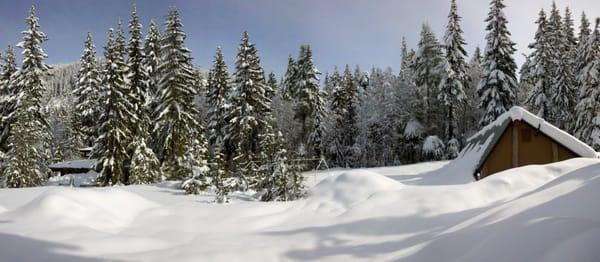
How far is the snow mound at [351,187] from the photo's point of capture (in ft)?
27.4

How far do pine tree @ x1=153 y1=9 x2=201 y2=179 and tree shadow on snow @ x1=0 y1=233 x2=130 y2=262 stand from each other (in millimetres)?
23198

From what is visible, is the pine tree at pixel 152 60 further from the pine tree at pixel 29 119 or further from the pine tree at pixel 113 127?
Result: the pine tree at pixel 29 119

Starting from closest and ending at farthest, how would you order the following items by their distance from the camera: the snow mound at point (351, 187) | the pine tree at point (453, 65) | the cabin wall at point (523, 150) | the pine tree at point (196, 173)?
the snow mound at point (351, 187) → the cabin wall at point (523, 150) → the pine tree at point (196, 173) → the pine tree at point (453, 65)

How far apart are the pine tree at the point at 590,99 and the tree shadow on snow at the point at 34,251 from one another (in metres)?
32.5

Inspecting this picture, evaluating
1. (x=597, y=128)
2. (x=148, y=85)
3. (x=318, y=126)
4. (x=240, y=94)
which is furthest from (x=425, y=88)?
(x=148, y=85)

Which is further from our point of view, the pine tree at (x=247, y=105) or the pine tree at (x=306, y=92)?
the pine tree at (x=306, y=92)

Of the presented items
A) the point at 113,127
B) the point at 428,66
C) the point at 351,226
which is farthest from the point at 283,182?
the point at 428,66

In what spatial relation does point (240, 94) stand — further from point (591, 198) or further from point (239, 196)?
point (591, 198)

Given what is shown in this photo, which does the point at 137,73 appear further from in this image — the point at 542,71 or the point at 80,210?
the point at 542,71

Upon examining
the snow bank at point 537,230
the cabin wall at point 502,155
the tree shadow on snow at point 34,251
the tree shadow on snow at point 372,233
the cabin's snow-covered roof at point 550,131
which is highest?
the cabin's snow-covered roof at point 550,131

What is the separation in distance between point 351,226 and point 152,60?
32429mm

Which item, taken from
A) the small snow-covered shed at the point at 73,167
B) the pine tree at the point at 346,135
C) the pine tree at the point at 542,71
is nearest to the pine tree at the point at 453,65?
the pine tree at the point at 542,71

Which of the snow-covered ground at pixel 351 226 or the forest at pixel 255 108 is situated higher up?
the forest at pixel 255 108

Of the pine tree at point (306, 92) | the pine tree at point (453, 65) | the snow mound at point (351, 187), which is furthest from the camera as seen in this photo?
the pine tree at point (306, 92)
